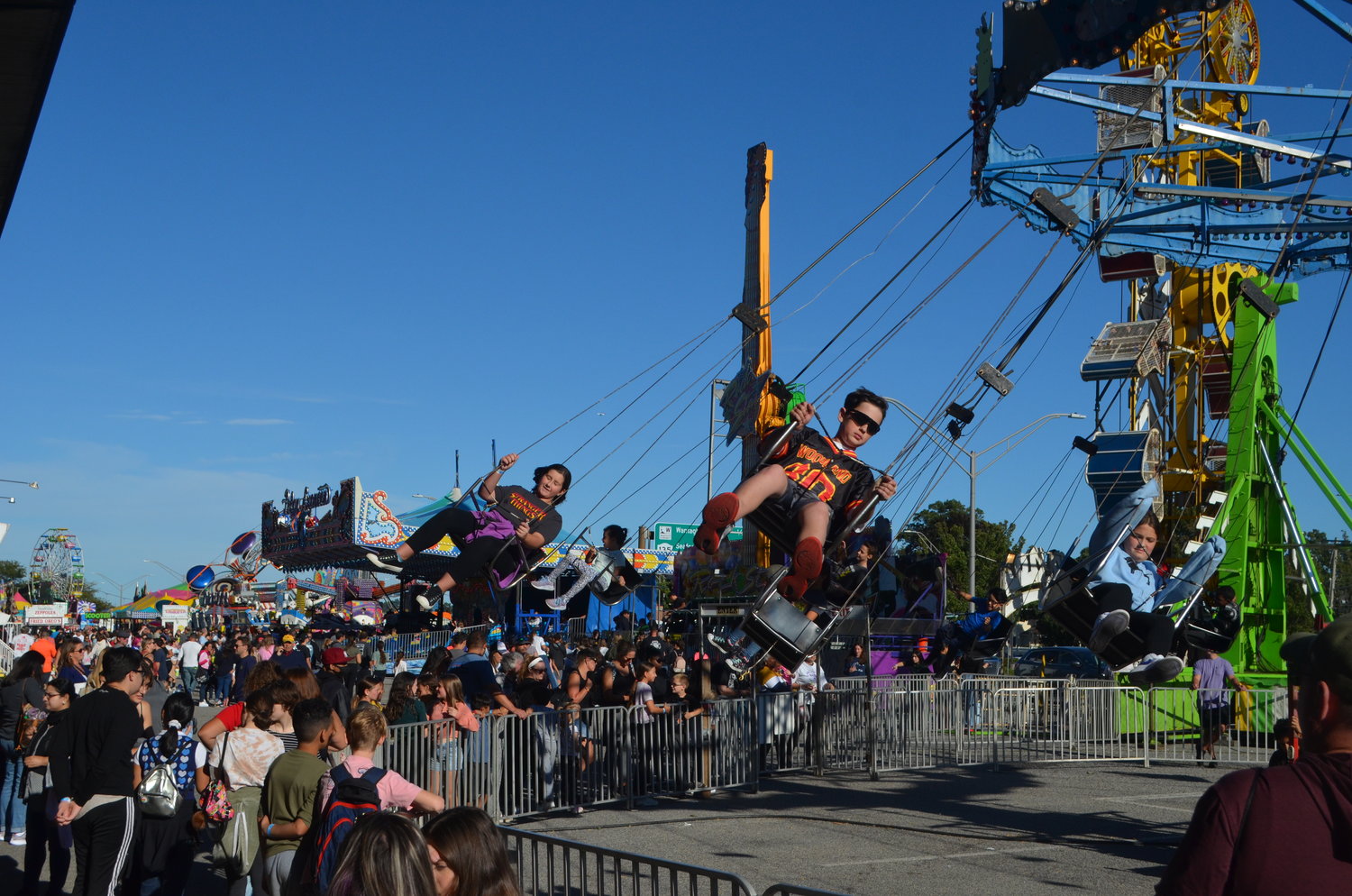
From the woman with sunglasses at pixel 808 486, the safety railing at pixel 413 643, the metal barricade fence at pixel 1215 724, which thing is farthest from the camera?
the safety railing at pixel 413 643

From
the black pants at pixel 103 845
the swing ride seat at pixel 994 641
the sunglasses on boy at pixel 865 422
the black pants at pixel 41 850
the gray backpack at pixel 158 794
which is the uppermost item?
the sunglasses on boy at pixel 865 422

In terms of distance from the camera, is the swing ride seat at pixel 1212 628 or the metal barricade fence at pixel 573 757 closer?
the metal barricade fence at pixel 573 757

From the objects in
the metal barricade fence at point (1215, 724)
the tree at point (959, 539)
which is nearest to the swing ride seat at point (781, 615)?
the metal barricade fence at point (1215, 724)

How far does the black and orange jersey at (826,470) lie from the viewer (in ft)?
29.3

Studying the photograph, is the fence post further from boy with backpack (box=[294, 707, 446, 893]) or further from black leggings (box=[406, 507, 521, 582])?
boy with backpack (box=[294, 707, 446, 893])

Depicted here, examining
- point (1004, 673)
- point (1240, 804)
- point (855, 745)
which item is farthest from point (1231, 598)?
point (1004, 673)

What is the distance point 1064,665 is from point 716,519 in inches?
586

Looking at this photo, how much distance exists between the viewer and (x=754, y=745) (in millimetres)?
13258

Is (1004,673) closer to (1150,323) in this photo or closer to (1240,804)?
(1150,323)

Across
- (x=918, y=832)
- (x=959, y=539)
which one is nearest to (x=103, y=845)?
(x=918, y=832)

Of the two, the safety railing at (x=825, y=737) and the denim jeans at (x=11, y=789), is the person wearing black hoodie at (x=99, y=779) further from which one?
the denim jeans at (x=11, y=789)

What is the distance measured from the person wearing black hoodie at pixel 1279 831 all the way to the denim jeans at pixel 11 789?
936cm

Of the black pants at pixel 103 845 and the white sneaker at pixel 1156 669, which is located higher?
the white sneaker at pixel 1156 669

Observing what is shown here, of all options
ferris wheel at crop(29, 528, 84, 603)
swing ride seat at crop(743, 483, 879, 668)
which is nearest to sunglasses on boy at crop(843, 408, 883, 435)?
swing ride seat at crop(743, 483, 879, 668)
